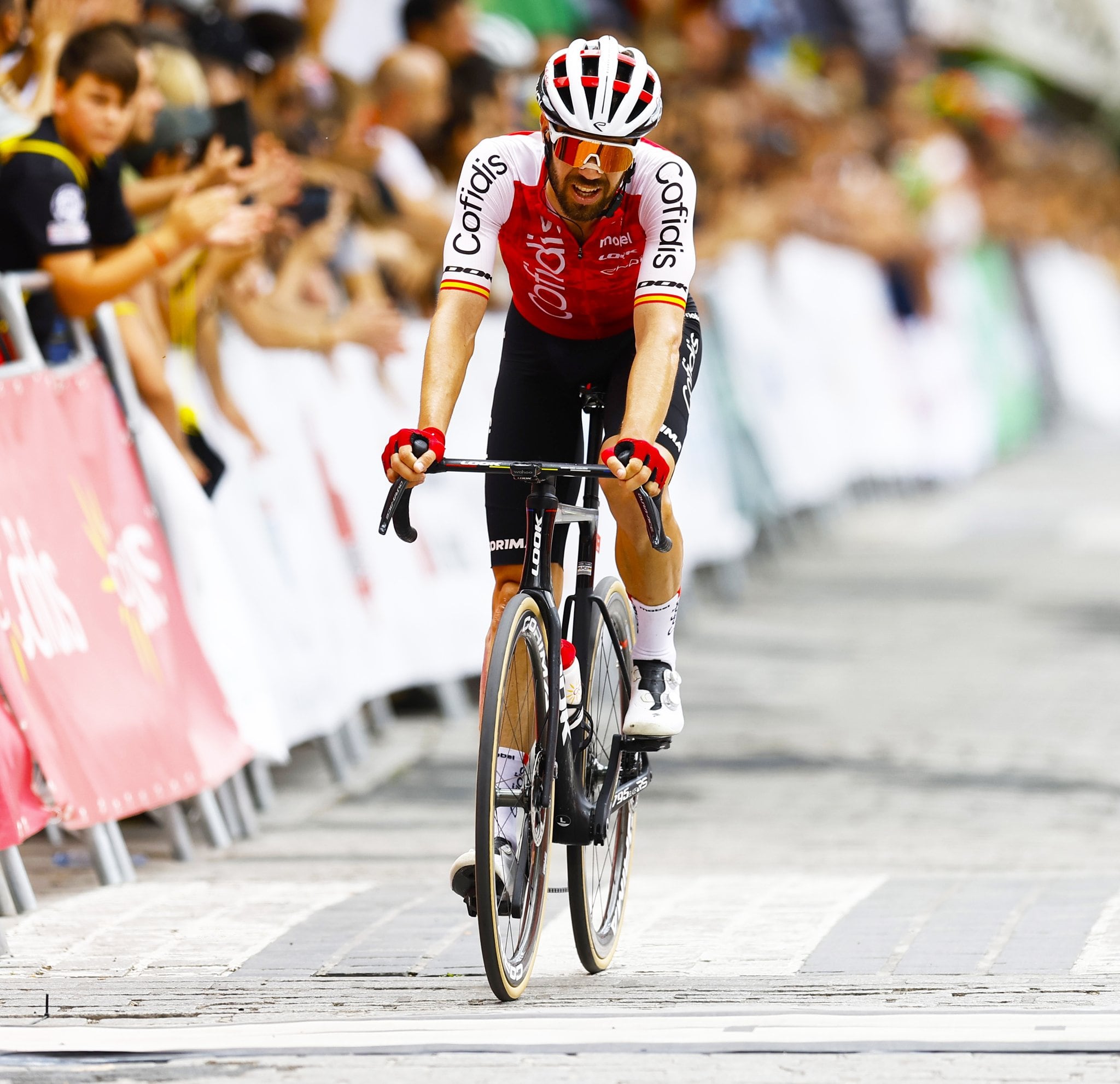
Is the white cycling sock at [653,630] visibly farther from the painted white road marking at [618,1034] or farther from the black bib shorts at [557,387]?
the painted white road marking at [618,1034]

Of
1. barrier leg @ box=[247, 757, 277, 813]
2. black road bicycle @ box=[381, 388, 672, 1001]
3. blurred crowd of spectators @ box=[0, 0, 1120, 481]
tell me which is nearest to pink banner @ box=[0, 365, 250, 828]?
blurred crowd of spectators @ box=[0, 0, 1120, 481]

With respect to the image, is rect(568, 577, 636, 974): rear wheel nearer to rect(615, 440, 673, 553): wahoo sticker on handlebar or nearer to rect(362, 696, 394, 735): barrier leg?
rect(615, 440, 673, 553): wahoo sticker on handlebar

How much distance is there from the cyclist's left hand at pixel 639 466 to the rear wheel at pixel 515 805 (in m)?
0.40

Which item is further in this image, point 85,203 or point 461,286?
point 85,203

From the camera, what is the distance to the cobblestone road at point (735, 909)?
468cm

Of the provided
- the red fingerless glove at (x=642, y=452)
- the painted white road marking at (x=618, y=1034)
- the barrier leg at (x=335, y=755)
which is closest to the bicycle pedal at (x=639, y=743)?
the painted white road marking at (x=618, y=1034)

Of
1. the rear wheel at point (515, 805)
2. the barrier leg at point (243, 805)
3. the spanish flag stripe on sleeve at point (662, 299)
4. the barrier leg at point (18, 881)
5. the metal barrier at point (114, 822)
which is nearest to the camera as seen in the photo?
the rear wheel at point (515, 805)

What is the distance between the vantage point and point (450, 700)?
33.6 ft

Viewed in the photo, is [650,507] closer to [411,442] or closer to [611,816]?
[411,442]

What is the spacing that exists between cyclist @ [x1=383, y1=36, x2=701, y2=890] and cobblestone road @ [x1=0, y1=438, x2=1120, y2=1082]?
604 millimetres

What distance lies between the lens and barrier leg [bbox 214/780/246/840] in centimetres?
766

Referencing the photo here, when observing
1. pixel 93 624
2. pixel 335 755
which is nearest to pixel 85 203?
pixel 93 624

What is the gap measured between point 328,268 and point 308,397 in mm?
903

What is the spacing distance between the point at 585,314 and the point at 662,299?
0.35 metres
